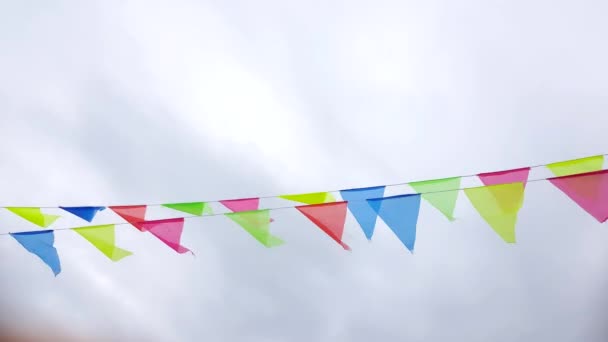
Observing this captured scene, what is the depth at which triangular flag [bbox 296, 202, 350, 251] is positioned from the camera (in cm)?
556

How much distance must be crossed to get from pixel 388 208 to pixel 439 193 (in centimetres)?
56

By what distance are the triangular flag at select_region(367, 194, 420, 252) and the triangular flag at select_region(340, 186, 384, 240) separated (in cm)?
10

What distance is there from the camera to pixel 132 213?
6035mm

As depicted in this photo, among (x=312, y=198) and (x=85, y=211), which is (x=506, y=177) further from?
(x=85, y=211)

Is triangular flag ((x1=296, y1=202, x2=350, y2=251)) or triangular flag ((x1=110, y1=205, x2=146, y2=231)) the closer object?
triangular flag ((x1=296, y1=202, x2=350, y2=251))

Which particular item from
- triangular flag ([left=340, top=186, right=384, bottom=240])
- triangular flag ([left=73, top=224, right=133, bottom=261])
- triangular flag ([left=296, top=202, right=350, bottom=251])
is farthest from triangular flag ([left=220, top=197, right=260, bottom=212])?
triangular flag ([left=73, top=224, right=133, bottom=261])

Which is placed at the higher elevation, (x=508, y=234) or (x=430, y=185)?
(x=430, y=185)

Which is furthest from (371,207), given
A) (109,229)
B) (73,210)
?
(73,210)

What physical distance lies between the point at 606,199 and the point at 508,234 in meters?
0.97

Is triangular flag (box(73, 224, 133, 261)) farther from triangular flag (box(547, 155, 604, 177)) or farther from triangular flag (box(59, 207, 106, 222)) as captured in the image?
triangular flag (box(547, 155, 604, 177))

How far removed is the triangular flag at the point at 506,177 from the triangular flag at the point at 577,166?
263mm

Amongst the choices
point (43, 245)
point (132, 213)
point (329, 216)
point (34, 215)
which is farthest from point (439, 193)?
point (34, 215)

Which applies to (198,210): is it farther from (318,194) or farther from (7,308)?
(7,308)

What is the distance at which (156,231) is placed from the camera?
595 centimetres
